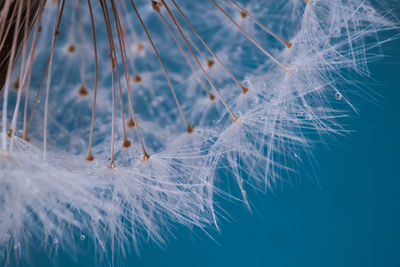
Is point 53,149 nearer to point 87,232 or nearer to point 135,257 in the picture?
point 87,232

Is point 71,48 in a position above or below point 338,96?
above

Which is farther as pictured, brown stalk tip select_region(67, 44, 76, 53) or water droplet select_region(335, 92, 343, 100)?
brown stalk tip select_region(67, 44, 76, 53)

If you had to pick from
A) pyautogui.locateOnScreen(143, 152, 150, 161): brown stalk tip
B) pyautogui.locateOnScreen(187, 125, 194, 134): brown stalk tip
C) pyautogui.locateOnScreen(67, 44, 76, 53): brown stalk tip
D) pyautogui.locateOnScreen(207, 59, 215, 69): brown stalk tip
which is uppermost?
pyautogui.locateOnScreen(67, 44, 76, 53): brown stalk tip

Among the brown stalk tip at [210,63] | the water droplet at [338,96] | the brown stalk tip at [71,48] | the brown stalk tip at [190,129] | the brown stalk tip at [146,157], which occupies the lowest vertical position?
the water droplet at [338,96]

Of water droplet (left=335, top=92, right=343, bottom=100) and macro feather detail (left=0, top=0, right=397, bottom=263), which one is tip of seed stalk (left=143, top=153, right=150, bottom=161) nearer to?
macro feather detail (left=0, top=0, right=397, bottom=263)

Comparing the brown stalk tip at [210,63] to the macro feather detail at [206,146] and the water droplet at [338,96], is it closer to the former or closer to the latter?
the macro feather detail at [206,146]

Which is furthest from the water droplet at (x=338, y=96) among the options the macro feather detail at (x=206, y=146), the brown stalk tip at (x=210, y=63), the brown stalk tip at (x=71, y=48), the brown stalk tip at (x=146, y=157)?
the brown stalk tip at (x=71, y=48)

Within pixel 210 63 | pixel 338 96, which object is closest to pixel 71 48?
pixel 210 63

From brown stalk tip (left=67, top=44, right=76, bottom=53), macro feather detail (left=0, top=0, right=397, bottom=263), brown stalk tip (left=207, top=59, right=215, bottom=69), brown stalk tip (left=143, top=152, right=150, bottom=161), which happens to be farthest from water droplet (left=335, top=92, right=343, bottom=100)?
brown stalk tip (left=67, top=44, right=76, bottom=53)

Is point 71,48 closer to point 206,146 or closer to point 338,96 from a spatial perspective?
point 206,146

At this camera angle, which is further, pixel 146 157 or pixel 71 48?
pixel 71 48

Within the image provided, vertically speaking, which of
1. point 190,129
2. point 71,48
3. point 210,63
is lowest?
point 190,129

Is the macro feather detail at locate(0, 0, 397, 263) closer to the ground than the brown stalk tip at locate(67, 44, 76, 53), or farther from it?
closer to the ground
